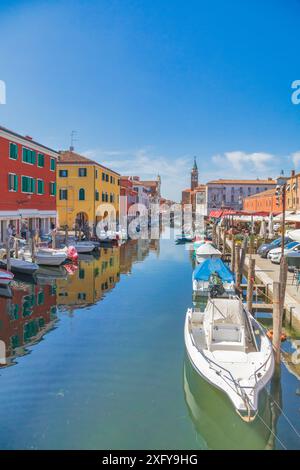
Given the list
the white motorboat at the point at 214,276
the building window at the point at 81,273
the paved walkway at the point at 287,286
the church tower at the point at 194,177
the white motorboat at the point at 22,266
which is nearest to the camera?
the paved walkway at the point at 287,286

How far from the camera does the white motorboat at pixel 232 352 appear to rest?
8.24 meters

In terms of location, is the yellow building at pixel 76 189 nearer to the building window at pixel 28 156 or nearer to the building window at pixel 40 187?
the building window at pixel 40 187

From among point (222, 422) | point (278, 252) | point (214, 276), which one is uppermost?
point (278, 252)

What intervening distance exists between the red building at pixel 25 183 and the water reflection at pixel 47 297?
231 inches

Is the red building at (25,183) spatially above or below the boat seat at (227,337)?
above

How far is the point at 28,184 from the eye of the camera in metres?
33.6

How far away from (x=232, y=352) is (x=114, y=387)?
10.4 ft

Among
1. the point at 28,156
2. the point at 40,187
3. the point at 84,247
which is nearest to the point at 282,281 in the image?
the point at 84,247

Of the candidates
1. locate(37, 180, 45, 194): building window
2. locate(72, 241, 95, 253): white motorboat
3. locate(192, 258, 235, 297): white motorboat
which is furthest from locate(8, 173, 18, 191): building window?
locate(192, 258, 235, 297): white motorboat

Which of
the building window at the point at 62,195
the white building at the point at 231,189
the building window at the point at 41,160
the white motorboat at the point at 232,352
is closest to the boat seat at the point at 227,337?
the white motorboat at the point at 232,352

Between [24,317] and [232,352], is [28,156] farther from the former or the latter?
[232,352]

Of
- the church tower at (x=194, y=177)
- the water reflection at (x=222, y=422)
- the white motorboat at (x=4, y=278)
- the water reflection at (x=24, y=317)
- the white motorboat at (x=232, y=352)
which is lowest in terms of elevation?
the water reflection at (x=222, y=422)

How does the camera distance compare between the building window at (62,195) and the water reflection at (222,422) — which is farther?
the building window at (62,195)
